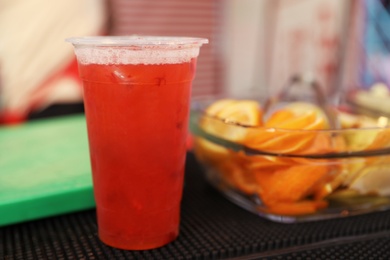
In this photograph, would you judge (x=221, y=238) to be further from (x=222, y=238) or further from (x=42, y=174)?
(x=42, y=174)

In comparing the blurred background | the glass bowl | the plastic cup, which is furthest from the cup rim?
the blurred background

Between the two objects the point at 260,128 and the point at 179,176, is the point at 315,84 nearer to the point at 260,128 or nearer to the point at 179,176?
the point at 260,128

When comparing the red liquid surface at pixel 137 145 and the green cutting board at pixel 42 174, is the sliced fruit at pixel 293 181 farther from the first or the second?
the green cutting board at pixel 42 174

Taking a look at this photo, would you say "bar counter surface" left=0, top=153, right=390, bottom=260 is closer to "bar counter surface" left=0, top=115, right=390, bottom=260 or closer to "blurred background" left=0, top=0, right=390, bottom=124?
"bar counter surface" left=0, top=115, right=390, bottom=260

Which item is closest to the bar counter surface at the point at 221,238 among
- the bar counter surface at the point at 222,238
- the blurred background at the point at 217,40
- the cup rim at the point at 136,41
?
the bar counter surface at the point at 222,238

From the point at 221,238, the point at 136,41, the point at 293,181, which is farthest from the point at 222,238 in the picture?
the point at 136,41

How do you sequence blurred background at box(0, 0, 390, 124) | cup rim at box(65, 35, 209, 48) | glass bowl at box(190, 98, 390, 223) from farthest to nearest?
blurred background at box(0, 0, 390, 124) < glass bowl at box(190, 98, 390, 223) < cup rim at box(65, 35, 209, 48)
